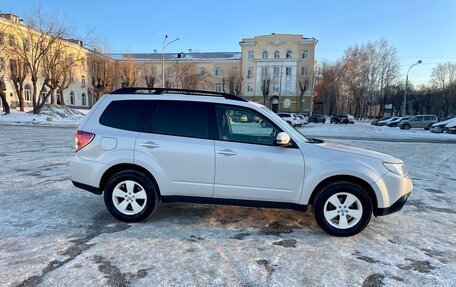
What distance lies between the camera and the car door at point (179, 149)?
14.1ft

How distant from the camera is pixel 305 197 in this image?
13.9ft

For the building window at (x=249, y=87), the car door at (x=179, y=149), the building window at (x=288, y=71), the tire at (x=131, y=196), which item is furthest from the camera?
the building window at (x=249, y=87)

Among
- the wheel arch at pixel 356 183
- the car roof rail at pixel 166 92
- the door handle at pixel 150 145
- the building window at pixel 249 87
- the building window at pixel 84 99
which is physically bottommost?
the wheel arch at pixel 356 183

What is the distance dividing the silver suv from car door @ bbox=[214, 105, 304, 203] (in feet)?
0.04

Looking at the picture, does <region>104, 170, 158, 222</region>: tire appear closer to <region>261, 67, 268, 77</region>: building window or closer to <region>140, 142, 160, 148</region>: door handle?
<region>140, 142, 160, 148</region>: door handle

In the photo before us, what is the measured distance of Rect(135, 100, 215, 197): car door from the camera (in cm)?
430

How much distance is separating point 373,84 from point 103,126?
63430mm

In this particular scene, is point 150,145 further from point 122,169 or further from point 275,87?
point 275,87

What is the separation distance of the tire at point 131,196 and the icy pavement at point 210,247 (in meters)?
0.17

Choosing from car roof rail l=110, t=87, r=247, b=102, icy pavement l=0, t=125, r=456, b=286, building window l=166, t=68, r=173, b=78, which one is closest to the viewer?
icy pavement l=0, t=125, r=456, b=286

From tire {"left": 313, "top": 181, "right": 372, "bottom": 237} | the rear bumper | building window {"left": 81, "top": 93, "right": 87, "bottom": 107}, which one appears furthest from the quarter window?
building window {"left": 81, "top": 93, "right": 87, "bottom": 107}

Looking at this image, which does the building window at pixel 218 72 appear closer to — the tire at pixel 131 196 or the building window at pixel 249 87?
the building window at pixel 249 87

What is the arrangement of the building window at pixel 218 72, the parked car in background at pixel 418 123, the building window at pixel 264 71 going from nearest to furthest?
the parked car in background at pixel 418 123, the building window at pixel 264 71, the building window at pixel 218 72

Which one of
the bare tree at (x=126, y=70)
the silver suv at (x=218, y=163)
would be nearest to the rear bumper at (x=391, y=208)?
the silver suv at (x=218, y=163)
